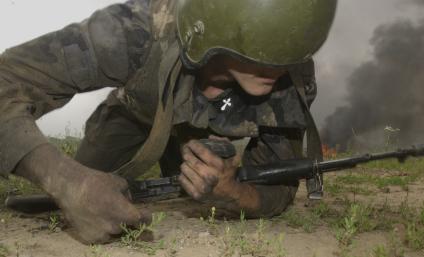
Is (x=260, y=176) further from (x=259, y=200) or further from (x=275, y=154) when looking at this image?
(x=275, y=154)

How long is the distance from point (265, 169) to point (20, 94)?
1.65 metres

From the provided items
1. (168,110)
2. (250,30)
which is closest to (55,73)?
(168,110)

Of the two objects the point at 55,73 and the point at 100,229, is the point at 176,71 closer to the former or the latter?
the point at 55,73

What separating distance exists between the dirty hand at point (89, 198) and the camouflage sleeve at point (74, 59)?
50cm

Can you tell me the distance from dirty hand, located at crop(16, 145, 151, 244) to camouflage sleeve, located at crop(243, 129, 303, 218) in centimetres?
128

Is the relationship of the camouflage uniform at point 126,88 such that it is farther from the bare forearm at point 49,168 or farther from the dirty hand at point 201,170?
the dirty hand at point 201,170

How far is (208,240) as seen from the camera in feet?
A: 9.94

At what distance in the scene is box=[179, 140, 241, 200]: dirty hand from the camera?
3.15 meters

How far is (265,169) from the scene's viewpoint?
11.9 ft

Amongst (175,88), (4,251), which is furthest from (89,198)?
(175,88)

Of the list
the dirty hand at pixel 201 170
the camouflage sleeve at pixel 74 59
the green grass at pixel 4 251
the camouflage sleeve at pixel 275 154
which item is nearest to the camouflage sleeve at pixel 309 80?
the camouflage sleeve at pixel 275 154

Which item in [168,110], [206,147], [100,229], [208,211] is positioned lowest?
[208,211]

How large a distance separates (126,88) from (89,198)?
1.23 metres

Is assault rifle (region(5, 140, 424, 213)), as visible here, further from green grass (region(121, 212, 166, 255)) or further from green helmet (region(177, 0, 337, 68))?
green helmet (region(177, 0, 337, 68))
